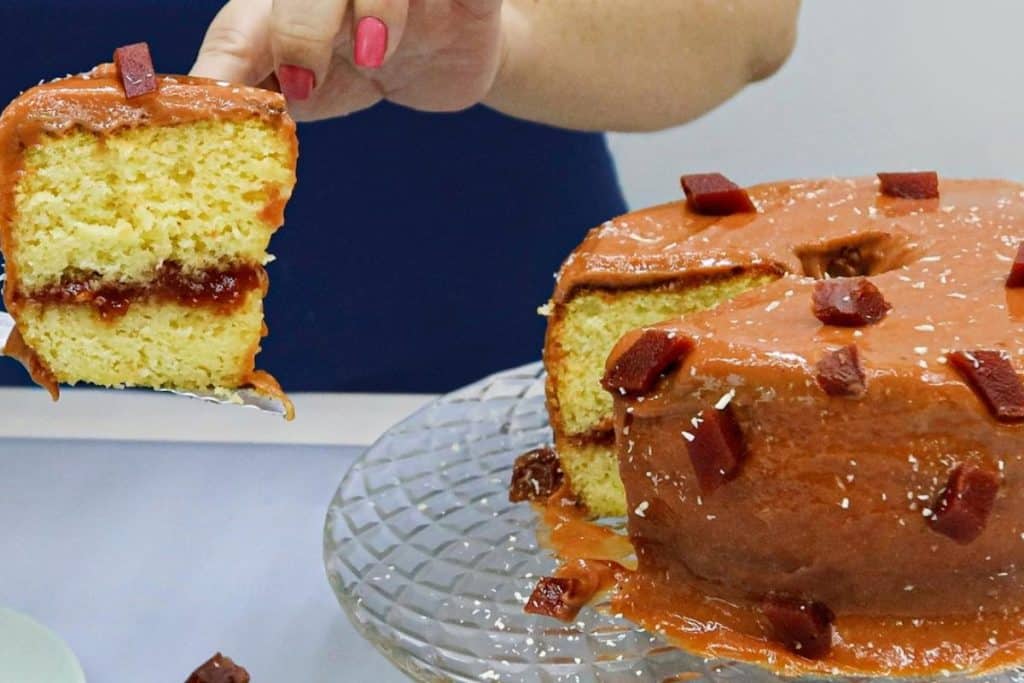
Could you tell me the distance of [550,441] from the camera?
2.43m

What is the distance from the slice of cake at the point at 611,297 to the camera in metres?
2.16

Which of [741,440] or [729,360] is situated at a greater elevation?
[729,360]

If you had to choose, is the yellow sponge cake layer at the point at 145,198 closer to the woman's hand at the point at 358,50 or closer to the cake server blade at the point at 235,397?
the cake server blade at the point at 235,397

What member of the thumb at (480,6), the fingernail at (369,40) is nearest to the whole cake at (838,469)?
the fingernail at (369,40)

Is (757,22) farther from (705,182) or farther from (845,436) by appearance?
(845,436)

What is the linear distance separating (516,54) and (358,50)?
0.89m

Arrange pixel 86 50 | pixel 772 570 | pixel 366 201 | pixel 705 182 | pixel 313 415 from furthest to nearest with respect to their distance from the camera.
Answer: pixel 366 201
pixel 86 50
pixel 313 415
pixel 705 182
pixel 772 570

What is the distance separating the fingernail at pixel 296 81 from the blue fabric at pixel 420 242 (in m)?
1.11

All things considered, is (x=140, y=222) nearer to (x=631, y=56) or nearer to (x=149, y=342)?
(x=149, y=342)

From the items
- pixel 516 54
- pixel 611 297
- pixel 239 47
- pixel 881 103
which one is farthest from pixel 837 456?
pixel 881 103

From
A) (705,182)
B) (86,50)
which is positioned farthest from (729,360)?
(86,50)

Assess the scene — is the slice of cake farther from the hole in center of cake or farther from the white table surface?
the white table surface

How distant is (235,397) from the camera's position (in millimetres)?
1843

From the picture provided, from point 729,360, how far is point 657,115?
154 cm
